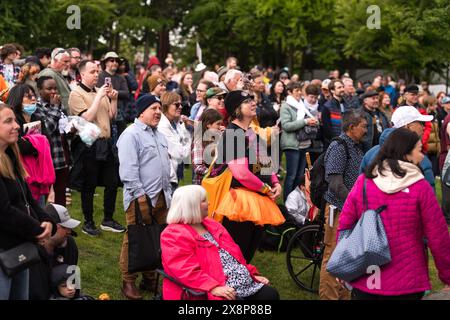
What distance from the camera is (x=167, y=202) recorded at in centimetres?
763

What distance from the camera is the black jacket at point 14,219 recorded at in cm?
504

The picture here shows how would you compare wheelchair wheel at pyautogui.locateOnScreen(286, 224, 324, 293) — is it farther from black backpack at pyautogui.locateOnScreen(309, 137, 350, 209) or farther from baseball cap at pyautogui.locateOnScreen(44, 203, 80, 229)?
baseball cap at pyautogui.locateOnScreen(44, 203, 80, 229)

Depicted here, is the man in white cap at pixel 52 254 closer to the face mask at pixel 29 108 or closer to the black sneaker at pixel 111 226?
the face mask at pixel 29 108

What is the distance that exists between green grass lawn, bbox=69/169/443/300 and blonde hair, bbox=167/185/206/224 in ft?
6.94

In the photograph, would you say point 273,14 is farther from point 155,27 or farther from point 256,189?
point 256,189

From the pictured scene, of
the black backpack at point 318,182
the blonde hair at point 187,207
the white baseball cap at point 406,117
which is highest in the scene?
the white baseball cap at point 406,117

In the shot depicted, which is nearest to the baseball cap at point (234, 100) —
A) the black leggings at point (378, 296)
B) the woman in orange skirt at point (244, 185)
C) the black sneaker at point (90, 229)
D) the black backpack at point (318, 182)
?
the woman in orange skirt at point (244, 185)

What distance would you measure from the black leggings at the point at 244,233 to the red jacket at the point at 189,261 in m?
1.37

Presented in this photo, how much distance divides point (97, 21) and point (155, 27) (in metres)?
8.47

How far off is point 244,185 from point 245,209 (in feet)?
0.79

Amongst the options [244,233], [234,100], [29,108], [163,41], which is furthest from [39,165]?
[163,41]

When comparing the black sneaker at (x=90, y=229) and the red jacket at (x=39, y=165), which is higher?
the red jacket at (x=39, y=165)

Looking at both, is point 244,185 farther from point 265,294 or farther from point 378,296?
point 378,296
